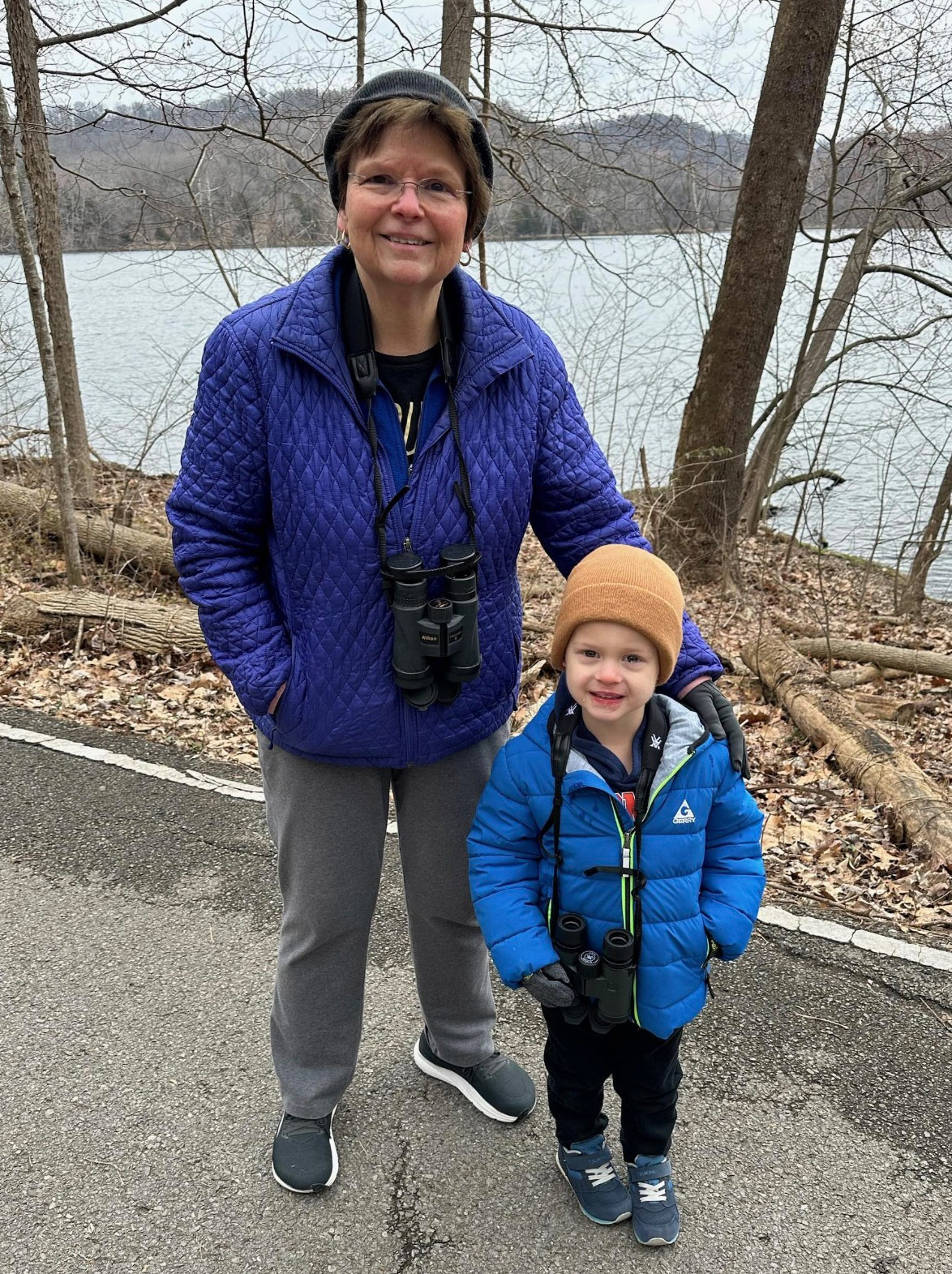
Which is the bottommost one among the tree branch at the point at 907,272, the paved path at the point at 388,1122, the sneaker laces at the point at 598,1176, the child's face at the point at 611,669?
the paved path at the point at 388,1122

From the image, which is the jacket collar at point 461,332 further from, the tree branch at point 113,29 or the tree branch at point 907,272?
the tree branch at point 907,272

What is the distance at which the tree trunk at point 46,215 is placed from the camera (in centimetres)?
684

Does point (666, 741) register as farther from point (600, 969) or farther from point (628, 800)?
point (600, 969)

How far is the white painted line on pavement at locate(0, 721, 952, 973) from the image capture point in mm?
3223

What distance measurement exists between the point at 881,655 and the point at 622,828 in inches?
210

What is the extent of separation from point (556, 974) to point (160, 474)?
10895 millimetres

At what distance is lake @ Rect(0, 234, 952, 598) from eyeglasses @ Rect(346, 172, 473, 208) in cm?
734

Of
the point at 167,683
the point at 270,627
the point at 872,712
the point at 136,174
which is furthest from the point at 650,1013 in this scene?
the point at 136,174

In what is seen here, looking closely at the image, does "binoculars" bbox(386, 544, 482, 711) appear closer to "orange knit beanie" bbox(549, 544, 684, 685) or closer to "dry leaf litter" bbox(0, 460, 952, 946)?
"orange knit beanie" bbox(549, 544, 684, 685)

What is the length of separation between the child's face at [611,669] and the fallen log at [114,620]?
425 centimetres

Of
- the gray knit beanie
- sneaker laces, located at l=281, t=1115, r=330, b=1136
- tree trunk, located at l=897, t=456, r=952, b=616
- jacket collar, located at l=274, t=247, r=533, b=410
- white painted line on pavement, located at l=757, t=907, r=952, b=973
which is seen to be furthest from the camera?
tree trunk, located at l=897, t=456, r=952, b=616

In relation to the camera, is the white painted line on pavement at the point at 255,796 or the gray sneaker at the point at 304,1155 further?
the white painted line on pavement at the point at 255,796

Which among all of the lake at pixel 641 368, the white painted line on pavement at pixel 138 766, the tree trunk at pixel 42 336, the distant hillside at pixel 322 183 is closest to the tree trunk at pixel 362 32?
the distant hillside at pixel 322 183

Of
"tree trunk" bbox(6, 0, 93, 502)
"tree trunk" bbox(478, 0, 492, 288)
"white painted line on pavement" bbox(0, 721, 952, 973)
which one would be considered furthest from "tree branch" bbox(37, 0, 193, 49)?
"white painted line on pavement" bbox(0, 721, 952, 973)
